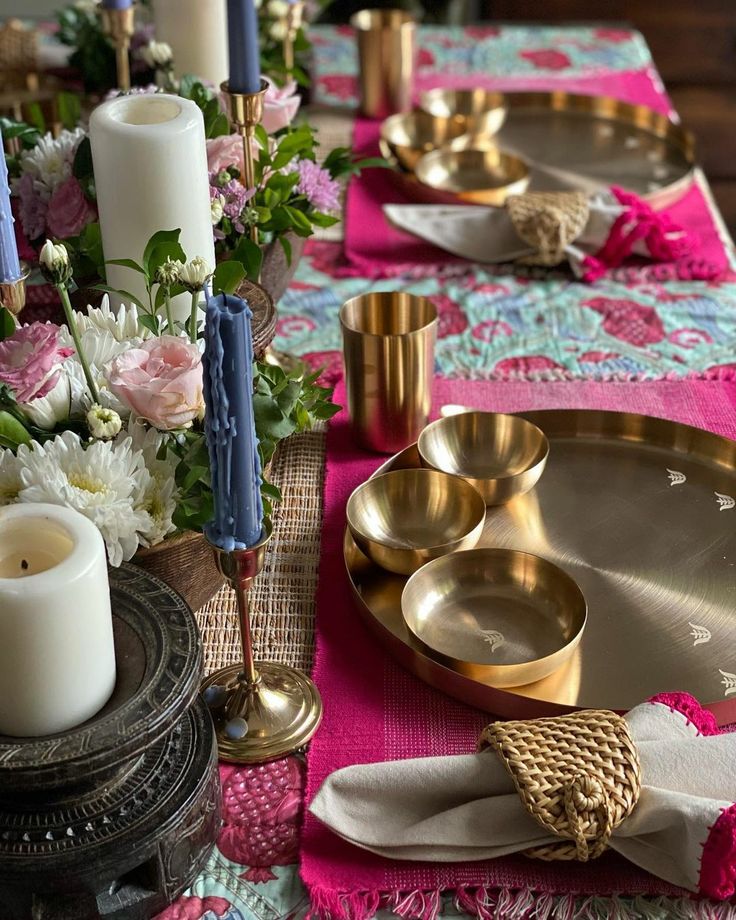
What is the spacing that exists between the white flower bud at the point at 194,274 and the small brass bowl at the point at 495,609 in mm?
252

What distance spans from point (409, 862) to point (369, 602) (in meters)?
0.22

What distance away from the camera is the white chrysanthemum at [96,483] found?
0.62 metres

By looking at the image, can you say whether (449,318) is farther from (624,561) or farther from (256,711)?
(256,711)

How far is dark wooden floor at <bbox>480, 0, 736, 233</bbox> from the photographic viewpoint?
311 cm

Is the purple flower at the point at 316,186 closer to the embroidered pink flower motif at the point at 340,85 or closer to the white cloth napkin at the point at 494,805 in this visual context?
the white cloth napkin at the point at 494,805

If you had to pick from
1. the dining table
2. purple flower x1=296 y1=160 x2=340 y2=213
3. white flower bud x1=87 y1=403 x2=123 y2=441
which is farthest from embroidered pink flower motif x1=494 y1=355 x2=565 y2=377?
white flower bud x1=87 y1=403 x2=123 y2=441

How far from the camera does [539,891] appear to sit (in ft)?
2.05

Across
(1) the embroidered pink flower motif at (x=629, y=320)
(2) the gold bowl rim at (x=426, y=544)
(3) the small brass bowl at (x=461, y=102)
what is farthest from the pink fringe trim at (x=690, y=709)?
(3) the small brass bowl at (x=461, y=102)

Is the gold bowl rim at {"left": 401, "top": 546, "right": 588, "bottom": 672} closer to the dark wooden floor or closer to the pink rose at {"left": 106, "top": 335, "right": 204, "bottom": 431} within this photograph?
the pink rose at {"left": 106, "top": 335, "right": 204, "bottom": 431}

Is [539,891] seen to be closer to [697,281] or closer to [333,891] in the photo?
[333,891]

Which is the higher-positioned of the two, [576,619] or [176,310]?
[176,310]

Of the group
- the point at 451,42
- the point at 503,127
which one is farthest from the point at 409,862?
the point at 451,42

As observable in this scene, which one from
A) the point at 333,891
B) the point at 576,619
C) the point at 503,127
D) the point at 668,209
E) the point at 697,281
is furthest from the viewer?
the point at 503,127

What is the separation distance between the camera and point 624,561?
86 cm
